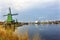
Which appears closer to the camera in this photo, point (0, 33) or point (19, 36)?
point (19, 36)

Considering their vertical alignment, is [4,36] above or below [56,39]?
above

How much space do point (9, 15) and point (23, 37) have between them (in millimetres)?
14141

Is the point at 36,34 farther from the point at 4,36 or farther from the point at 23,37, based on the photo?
the point at 4,36

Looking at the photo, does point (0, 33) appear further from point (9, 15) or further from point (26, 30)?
point (9, 15)

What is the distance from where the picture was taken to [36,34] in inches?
188

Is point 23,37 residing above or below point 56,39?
above

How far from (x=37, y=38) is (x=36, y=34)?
0.44 feet

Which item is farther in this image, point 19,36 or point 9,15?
point 9,15

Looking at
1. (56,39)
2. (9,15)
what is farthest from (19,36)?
(9,15)

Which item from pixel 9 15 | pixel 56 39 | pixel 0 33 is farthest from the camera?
pixel 9 15

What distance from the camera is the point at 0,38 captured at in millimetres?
4848

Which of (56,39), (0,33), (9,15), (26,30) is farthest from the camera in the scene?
(9,15)

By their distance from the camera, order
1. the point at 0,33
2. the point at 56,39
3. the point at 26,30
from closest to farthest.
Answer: the point at 26,30, the point at 0,33, the point at 56,39

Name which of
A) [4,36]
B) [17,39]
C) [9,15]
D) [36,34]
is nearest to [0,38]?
[4,36]
